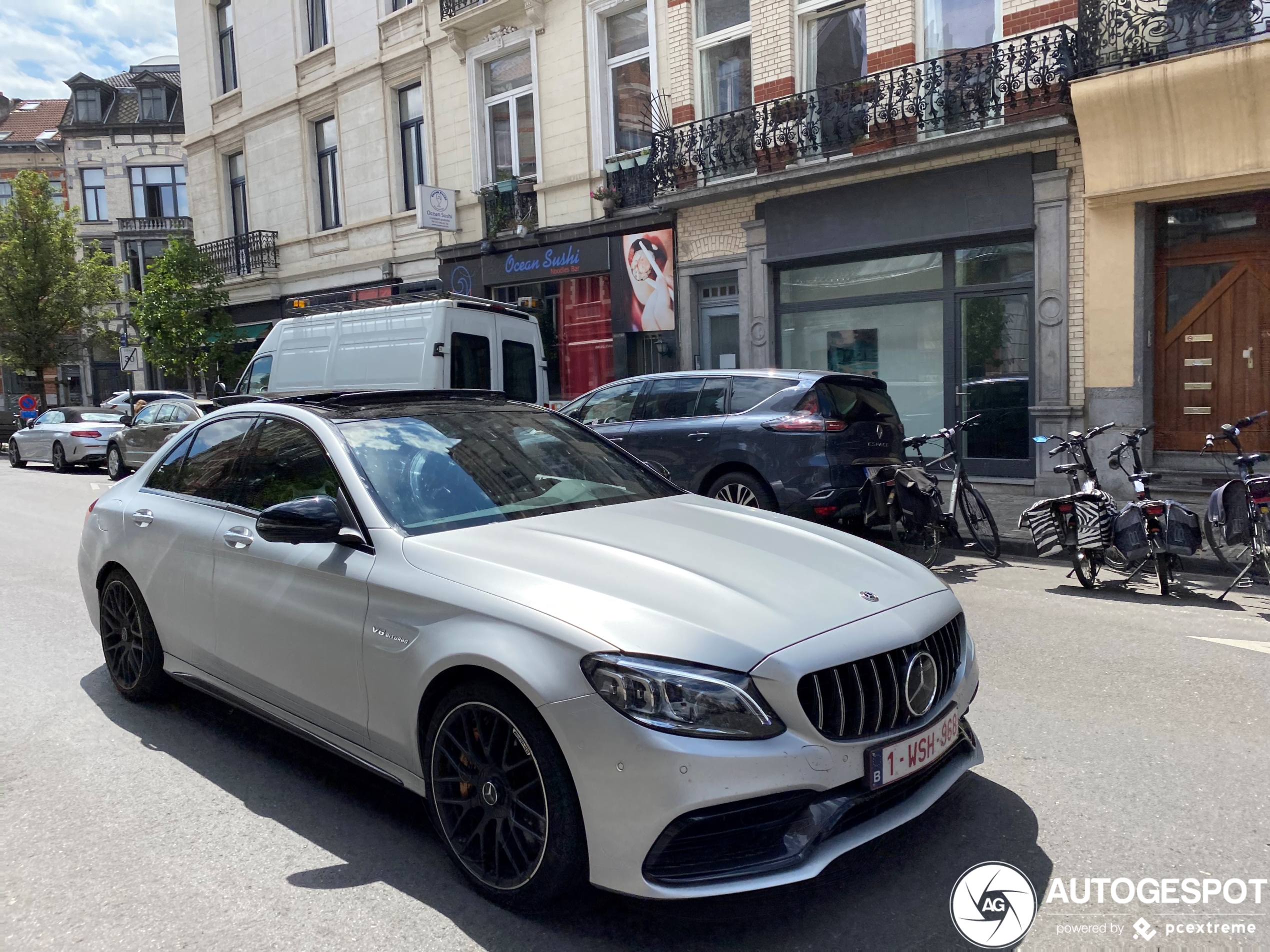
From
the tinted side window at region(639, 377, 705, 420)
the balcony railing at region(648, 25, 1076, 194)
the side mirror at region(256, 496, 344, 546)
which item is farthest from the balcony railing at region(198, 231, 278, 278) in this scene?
the side mirror at region(256, 496, 344, 546)

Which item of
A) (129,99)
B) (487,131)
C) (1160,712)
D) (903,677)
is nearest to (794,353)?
(487,131)

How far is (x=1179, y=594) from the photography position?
7.37 metres

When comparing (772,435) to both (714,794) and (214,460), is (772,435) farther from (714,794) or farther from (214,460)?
(714,794)

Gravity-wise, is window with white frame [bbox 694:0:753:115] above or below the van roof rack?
above

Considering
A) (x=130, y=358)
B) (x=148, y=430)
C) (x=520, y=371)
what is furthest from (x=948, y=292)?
(x=130, y=358)

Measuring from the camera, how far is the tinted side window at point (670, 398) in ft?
32.2

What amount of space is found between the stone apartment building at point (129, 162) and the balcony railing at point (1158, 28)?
42.6 metres

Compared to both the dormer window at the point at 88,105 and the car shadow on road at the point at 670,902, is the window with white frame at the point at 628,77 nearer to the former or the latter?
the car shadow on road at the point at 670,902

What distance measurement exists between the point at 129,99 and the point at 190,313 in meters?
29.4

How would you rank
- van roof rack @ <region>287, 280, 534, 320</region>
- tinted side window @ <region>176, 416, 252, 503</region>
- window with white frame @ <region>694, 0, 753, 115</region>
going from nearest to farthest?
tinted side window @ <region>176, 416, 252, 503</region>
van roof rack @ <region>287, 280, 534, 320</region>
window with white frame @ <region>694, 0, 753, 115</region>

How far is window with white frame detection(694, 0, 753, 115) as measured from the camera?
1570cm

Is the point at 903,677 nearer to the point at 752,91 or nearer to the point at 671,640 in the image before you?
the point at 671,640

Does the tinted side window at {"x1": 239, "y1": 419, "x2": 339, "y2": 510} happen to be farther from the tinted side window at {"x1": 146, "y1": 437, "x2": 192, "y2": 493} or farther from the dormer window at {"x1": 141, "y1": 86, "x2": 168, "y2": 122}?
the dormer window at {"x1": 141, "y1": 86, "x2": 168, "y2": 122}

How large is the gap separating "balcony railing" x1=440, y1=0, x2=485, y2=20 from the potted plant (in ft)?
15.7
